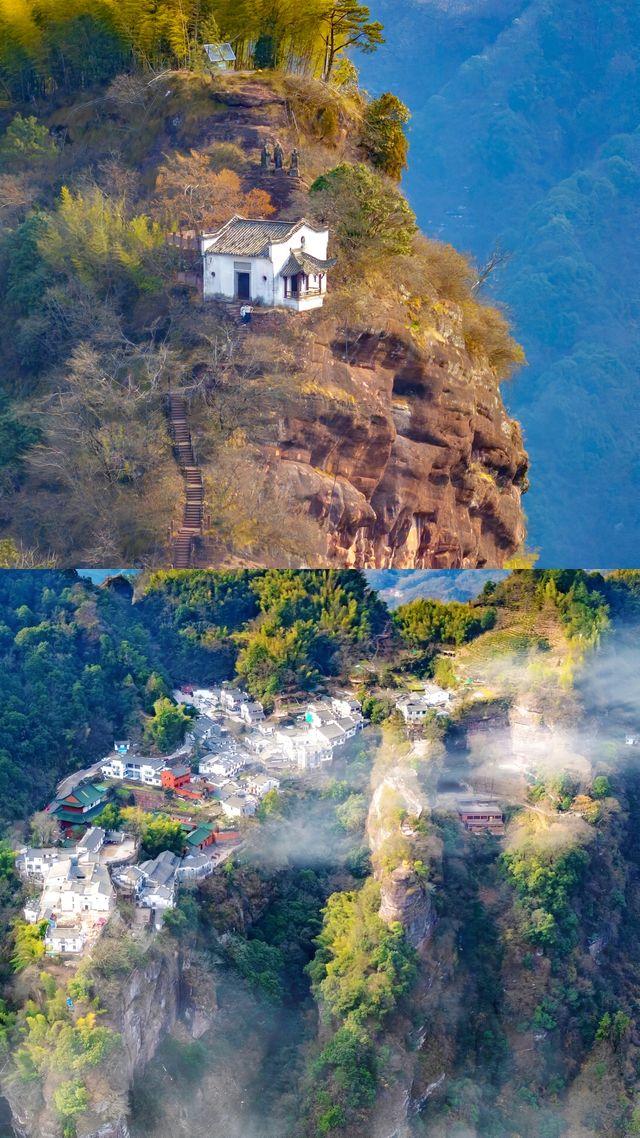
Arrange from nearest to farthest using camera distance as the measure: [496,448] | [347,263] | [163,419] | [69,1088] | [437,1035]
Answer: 1. [69,1088]
2. [437,1035]
3. [163,419]
4. [347,263]
5. [496,448]

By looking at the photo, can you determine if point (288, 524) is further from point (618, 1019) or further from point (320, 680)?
point (618, 1019)

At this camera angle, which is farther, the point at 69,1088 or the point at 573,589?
the point at 573,589

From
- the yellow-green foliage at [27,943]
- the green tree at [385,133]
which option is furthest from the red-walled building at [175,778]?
the green tree at [385,133]

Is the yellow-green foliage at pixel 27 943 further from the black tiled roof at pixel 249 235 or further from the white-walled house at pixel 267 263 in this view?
the black tiled roof at pixel 249 235

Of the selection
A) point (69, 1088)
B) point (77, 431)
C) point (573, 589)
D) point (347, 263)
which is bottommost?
point (69, 1088)

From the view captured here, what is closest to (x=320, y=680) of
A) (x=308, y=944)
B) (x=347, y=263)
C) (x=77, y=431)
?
(x=308, y=944)
